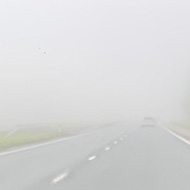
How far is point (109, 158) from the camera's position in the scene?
23297 millimetres

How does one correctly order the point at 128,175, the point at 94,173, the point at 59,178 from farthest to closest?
the point at 94,173 < the point at 128,175 < the point at 59,178

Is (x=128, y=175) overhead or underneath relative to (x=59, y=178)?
underneath

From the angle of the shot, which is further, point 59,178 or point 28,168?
point 28,168

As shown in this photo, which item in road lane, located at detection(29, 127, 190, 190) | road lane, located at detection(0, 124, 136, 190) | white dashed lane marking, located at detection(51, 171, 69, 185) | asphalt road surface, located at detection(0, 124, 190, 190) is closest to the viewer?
road lane, located at detection(29, 127, 190, 190)

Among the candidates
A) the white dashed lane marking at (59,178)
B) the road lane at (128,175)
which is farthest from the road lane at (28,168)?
the road lane at (128,175)

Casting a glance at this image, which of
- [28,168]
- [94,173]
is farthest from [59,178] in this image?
[28,168]

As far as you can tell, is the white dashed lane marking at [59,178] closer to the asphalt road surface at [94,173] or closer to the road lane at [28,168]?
the asphalt road surface at [94,173]

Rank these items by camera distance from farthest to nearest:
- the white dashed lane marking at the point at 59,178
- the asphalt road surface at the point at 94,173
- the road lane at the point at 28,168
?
1. the white dashed lane marking at the point at 59,178
2. the road lane at the point at 28,168
3. the asphalt road surface at the point at 94,173

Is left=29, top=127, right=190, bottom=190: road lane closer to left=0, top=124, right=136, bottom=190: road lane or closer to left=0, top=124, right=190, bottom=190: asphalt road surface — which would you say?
left=0, top=124, right=190, bottom=190: asphalt road surface

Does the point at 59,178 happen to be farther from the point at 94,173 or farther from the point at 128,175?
the point at 128,175

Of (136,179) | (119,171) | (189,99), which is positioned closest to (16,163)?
(119,171)

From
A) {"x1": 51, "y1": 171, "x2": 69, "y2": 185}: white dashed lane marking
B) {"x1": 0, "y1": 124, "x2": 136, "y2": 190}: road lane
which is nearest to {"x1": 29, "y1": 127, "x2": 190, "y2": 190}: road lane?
{"x1": 51, "y1": 171, "x2": 69, "y2": 185}: white dashed lane marking

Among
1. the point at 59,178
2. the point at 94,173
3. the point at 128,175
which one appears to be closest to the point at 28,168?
the point at 94,173

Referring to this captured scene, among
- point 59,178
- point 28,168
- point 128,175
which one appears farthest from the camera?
point 28,168
